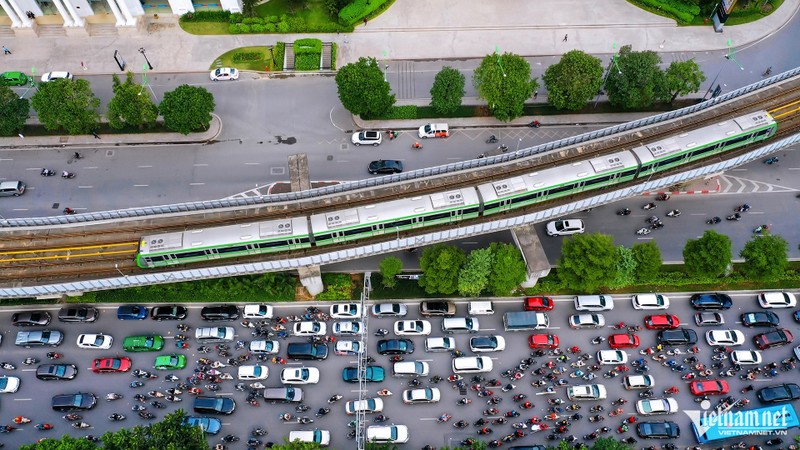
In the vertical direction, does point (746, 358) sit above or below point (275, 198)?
below

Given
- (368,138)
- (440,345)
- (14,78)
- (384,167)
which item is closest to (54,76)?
(14,78)

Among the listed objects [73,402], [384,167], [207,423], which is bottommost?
[207,423]

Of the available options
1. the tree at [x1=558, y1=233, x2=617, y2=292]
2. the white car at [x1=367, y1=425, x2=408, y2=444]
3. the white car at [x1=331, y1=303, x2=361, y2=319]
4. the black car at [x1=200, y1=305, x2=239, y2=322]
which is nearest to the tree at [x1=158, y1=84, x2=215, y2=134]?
the black car at [x1=200, y1=305, x2=239, y2=322]

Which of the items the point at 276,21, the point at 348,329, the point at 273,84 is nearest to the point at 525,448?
the point at 348,329

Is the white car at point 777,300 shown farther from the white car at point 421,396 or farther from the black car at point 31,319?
the black car at point 31,319

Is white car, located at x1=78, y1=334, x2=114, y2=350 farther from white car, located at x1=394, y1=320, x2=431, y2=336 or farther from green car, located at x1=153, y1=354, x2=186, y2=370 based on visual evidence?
white car, located at x1=394, y1=320, x2=431, y2=336

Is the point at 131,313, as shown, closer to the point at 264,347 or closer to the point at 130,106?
the point at 264,347

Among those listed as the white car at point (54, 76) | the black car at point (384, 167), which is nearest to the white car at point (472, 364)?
the black car at point (384, 167)
